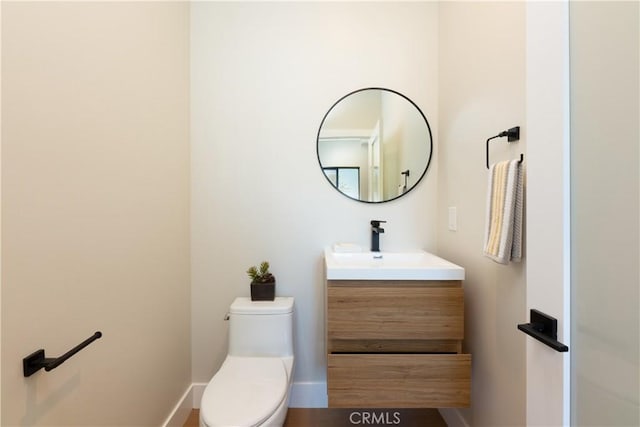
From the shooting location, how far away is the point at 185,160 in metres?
1.89

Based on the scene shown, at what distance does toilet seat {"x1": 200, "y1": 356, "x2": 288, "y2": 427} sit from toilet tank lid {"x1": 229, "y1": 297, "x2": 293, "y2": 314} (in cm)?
25

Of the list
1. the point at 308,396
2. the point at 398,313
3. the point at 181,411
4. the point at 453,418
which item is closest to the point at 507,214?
the point at 398,313

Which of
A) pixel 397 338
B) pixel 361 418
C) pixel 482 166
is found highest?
pixel 482 166

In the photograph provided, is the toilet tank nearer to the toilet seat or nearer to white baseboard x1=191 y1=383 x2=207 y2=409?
the toilet seat

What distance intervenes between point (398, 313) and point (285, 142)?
124 centimetres

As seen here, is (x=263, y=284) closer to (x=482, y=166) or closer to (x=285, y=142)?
(x=285, y=142)

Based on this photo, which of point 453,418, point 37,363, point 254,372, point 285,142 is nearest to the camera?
point 37,363

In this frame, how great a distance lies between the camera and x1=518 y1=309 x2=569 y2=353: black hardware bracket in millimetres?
703

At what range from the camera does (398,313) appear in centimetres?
135

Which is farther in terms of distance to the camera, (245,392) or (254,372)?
(254,372)

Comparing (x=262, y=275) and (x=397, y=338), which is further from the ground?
(x=262, y=275)

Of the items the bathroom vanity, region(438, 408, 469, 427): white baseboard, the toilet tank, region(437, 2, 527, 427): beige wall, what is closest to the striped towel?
region(437, 2, 527, 427): beige wall

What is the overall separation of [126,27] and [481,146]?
5.44 feet

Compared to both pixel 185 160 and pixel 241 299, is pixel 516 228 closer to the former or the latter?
pixel 241 299
